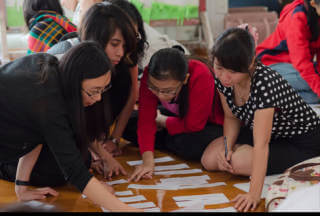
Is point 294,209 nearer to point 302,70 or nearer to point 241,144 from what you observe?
point 241,144

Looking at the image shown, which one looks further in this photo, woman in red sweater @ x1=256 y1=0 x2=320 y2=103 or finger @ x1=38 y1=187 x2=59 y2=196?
woman in red sweater @ x1=256 y1=0 x2=320 y2=103

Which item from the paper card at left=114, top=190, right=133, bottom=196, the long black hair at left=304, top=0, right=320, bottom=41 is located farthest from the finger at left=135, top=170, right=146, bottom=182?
the long black hair at left=304, top=0, right=320, bottom=41

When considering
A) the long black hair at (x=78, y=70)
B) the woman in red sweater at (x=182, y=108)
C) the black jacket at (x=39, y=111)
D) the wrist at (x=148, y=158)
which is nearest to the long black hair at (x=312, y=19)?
the woman in red sweater at (x=182, y=108)

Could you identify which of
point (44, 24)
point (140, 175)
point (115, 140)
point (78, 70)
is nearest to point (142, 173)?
point (140, 175)

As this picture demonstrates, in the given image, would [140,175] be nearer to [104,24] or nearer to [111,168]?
[111,168]

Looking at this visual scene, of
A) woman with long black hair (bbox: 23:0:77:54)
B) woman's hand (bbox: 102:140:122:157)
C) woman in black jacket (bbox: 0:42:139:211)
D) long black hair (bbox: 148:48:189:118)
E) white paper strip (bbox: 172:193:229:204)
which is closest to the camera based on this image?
woman in black jacket (bbox: 0:42:139:211)

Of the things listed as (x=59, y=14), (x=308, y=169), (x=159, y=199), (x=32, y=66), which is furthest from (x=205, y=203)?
(x=59, y=14)

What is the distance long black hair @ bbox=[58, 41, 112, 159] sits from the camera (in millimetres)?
1195

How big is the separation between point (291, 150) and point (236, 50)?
0.53m

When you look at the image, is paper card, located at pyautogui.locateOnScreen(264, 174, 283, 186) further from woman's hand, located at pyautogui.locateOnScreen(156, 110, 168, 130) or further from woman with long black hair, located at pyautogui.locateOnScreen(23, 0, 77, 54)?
woman with long black hair, located at pyautogui.locateOnScreen(23, 0, 77, 54)

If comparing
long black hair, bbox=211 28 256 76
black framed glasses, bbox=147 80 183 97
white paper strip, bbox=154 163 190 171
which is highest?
long black hair, bbox=211 28 256 76

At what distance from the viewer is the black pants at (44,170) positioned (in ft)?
4.92

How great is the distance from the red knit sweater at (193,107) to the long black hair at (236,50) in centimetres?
35

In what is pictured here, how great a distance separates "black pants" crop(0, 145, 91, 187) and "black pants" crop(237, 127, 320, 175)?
32.2 inches
